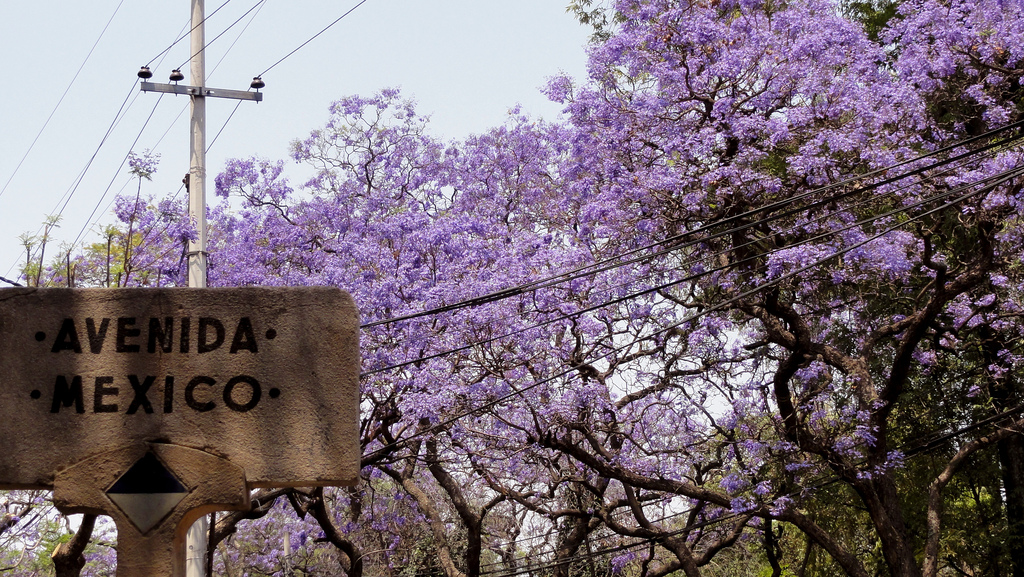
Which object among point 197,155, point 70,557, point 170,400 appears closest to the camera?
point 170,400

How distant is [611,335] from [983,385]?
573 centimetres

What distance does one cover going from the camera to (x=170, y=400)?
6430 mm

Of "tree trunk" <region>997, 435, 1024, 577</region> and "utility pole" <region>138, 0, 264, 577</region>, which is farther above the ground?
"utility pole" <region>138, 0, 264, 577</region>

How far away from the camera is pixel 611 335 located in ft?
46.7

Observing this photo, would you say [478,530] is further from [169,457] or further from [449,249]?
[169,457]

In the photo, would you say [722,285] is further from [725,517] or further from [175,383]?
[175,383]

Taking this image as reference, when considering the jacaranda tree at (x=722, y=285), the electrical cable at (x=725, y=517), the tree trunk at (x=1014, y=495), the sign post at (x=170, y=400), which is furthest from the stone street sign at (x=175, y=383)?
the tree trunk at (x=1014, y=495)

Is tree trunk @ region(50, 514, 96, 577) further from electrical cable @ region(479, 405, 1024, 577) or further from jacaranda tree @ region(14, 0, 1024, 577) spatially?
electrical cable @ region(479, 405, 1024, 577)

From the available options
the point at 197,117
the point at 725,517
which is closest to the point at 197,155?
the point at 197,117

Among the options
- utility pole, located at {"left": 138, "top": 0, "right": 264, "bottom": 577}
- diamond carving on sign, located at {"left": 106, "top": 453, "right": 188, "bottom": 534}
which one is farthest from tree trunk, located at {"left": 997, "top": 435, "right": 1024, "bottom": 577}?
diamond carving on sign, located at {"left": 106, "top": 453, "right": 188, "bottom": 534}

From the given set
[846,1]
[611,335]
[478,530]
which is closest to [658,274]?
[611,335]

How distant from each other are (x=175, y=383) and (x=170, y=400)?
0.10 metres

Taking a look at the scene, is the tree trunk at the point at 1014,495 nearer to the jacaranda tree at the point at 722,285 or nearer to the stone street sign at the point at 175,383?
the jacaranda tree at the point at 722,285

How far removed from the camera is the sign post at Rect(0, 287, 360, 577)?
249 inches
